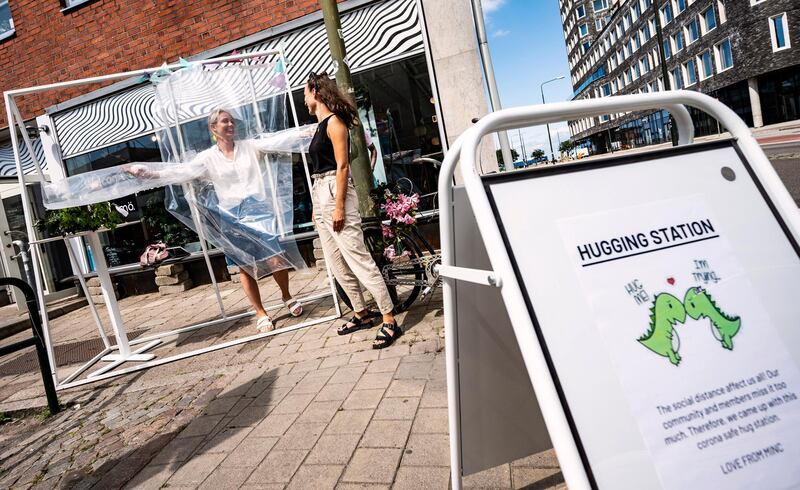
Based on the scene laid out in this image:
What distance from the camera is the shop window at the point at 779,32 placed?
3025cm

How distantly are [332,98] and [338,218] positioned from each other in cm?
95

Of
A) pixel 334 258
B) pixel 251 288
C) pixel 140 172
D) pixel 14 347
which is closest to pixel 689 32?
pixel 334 258

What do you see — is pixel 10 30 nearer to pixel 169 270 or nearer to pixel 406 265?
pixel 169 270

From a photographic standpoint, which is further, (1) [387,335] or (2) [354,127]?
(2) [354,127]

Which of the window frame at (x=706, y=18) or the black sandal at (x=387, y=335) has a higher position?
the window frame at (x=706, y=18)

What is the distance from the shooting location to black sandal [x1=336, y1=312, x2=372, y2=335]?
422 centimetres

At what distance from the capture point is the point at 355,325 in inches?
168

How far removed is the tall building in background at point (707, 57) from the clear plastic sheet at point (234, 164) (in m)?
22.2

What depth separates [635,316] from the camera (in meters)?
1.18

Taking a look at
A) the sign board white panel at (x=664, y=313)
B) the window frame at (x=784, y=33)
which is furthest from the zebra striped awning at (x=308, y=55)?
the window frame at (x=784, y=33)

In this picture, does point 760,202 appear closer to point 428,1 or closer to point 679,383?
point 679,383

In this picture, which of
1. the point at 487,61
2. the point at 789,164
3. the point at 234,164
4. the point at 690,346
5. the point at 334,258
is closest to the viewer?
the point at 690,346

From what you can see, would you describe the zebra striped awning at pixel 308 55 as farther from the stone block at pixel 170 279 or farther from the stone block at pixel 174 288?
the stone block at pixel 174 288

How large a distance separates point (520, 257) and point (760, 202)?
0.82m
